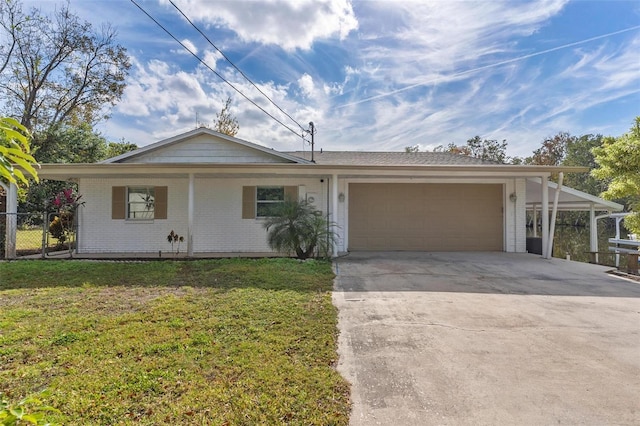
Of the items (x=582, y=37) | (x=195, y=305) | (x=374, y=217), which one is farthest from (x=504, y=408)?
(x=582, y=37)

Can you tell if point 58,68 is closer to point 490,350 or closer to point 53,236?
point 53,236

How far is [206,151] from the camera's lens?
1128cm

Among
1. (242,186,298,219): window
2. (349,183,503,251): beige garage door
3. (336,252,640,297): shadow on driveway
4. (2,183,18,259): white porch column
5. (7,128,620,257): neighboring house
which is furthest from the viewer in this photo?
(349,183,503,251): beige garage door

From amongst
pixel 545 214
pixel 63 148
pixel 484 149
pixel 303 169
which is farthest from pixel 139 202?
pixel 484 149

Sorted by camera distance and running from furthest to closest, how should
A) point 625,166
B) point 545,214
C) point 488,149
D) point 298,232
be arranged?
point 488,149 → point 545,214 → point 298,232 → point 625,166

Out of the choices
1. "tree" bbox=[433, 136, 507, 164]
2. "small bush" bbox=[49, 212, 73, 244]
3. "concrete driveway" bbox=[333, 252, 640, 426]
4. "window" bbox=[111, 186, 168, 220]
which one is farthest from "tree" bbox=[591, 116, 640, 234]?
"tree" bbox=[433, 136, 507, 164]

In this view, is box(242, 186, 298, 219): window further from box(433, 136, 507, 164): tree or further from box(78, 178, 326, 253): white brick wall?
box(433, 136, 507, 164): tree

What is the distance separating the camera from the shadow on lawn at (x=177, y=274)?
20.1 feet

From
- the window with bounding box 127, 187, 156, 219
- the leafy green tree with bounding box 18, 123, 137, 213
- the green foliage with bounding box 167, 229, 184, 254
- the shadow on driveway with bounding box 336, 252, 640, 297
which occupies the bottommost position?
the shadow on driveway with bounding box 336, 252, 640, 297

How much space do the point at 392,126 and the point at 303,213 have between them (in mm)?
9634

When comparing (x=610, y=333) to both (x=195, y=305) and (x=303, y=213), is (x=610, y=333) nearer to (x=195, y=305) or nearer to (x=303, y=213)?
(x=195, y=305)

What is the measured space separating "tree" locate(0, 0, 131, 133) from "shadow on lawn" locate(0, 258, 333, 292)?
18.2 meters

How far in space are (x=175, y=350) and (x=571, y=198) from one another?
13.6 m

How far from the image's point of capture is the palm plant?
27.7ft
